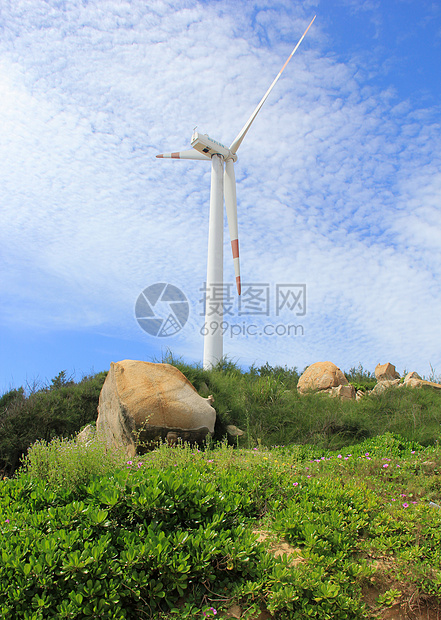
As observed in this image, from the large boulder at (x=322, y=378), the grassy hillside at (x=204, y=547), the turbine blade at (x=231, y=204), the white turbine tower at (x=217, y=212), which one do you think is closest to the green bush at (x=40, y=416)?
the grassy hillside at (x=204, y=547)

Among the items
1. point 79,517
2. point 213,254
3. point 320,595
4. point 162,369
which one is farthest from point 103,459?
point 213,254

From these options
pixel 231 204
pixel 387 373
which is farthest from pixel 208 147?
pixel 387 373

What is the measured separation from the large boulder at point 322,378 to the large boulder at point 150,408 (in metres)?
8.72

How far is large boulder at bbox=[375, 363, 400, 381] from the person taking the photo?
22094 mm

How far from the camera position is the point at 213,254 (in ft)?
75.0

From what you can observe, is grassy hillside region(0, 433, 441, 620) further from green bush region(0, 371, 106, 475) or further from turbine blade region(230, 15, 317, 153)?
turbine blade region(230, 15, 317, 153)

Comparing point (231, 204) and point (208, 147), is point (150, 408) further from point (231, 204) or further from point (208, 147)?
point (208, 147)

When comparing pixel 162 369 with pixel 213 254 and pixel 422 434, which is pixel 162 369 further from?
pixel 213 254

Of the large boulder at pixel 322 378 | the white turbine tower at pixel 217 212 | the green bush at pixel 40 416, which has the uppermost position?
the white turbine tower at pixel 217 212

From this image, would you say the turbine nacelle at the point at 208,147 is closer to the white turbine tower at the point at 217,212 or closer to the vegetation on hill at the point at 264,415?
the white turbine tower at the point at 217,212

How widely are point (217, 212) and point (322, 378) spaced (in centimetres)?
1106

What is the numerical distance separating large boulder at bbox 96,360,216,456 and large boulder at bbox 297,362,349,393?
8.72m

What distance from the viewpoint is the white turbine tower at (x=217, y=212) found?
2202 cm

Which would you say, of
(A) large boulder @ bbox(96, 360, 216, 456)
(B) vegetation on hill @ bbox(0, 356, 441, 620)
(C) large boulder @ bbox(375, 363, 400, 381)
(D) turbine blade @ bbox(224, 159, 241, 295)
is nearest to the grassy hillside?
(B) vegetation on hill @ bbox(0, 356, 441, 620)
